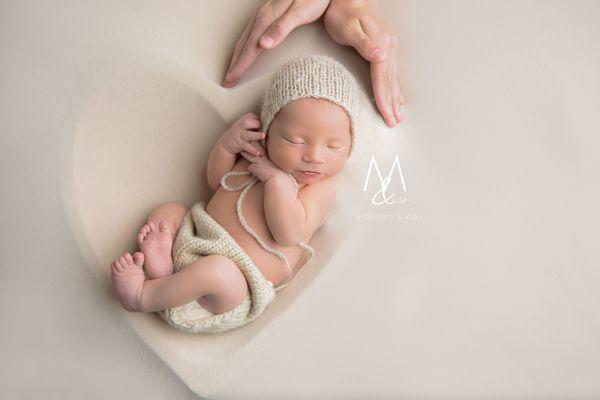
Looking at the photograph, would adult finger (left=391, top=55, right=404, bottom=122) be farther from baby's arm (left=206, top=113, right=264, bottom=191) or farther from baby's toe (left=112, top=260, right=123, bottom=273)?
baby's toe (left=112, top=260, right=123, bottom=273)

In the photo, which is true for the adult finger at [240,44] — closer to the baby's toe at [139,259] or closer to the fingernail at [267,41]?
the fingernail at [267,41]

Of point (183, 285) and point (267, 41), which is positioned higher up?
point (267, 41)

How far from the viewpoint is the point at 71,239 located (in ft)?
4.66

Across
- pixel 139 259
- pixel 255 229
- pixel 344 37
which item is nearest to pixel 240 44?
pixel 344 37

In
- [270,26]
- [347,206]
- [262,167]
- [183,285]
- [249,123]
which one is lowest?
[183,285]

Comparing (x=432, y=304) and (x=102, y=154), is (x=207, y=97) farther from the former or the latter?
(x=432, y=304)

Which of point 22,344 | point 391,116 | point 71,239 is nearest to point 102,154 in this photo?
point 71,239

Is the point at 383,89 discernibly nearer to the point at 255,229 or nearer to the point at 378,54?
the point at 378,54

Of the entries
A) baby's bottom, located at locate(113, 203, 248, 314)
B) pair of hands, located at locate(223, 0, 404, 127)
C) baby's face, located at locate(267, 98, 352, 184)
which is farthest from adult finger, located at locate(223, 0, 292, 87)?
baby's bottom, located at locate(113, 203, 248, 314)

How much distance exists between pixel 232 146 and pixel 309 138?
0.19 m

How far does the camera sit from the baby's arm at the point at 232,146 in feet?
4.60

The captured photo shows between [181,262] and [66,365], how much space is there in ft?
1.09

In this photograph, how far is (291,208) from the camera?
1350 millimetres

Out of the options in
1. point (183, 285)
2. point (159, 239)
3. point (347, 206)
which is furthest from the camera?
point (347, 206)
